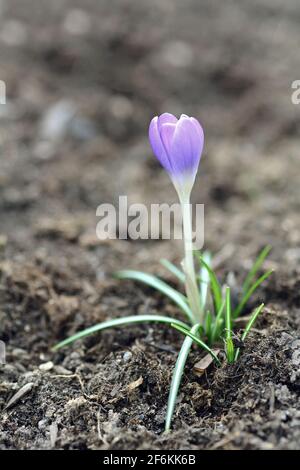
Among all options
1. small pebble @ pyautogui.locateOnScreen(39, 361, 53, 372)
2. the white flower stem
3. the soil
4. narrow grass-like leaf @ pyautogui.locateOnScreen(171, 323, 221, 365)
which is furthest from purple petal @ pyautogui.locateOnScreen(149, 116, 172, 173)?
small pebble @ pyautogui.locateOnScreen(39, 361, 53, 372)

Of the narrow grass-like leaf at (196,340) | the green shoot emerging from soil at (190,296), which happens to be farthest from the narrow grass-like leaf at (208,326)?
the narrow grass-like leaf at (196,340)

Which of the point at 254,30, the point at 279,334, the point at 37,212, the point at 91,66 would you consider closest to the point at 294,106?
the point at 254,30

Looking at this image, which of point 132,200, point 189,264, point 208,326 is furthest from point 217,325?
point 132,200

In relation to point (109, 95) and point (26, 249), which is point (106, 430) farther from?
point (109, 95)

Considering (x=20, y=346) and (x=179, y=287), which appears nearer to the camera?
(x=20, y=346)

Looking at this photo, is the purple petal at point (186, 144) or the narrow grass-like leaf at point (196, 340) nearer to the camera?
the purple petal at point (186, 144)

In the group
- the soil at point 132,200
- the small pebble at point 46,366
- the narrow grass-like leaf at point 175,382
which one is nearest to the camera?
the narrow grass-like leaf at point 175,382

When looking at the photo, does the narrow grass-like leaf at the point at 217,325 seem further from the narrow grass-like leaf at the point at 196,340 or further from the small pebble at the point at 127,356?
the small pebble at the point at 127,356
